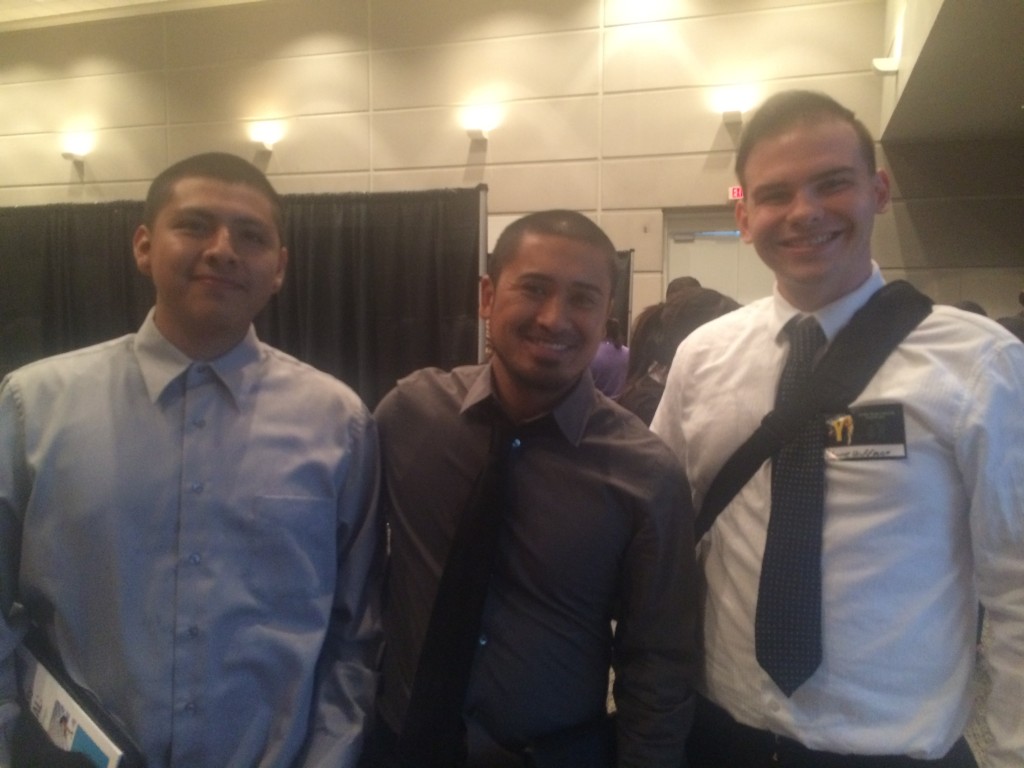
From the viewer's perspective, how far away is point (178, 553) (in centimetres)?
112

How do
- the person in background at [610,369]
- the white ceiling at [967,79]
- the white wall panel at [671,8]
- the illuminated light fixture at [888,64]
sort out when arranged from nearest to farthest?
the white ceiling at [967,79], the person in background at [610,369], the illuminated light fixture at [888,64], the white wall panel at [671,8]

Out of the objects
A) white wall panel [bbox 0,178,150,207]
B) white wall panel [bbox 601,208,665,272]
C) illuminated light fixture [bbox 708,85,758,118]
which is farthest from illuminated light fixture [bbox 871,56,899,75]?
white wall panel [bbox 0,178,150,207]

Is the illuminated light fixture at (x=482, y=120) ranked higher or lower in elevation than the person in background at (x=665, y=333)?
higher

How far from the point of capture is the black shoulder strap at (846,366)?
45.4 inches

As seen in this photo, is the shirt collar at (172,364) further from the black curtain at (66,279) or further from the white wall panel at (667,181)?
the black curtain at (66,279)

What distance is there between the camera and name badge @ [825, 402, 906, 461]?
3.64 feet

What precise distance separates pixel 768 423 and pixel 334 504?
858mm

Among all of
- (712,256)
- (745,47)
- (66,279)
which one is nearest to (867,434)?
(712,256)

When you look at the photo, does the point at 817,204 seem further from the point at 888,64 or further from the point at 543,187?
the point at 543,187

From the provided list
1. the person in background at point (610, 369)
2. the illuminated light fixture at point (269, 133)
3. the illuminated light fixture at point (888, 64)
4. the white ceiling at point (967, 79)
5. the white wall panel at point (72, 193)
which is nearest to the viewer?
the white ceiling at point (967, 79)

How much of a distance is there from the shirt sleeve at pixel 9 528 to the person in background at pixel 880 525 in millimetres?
1311

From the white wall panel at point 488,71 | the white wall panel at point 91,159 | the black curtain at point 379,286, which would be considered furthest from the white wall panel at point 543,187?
the white wall panel at point 91,159

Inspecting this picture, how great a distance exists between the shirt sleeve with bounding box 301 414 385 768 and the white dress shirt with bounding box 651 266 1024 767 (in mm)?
744

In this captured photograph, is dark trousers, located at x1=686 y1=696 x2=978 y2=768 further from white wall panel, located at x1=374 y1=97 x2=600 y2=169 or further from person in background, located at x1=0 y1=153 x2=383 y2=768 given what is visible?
white wall panel, located at x1=374 y1=97 x2=600 y2=169
